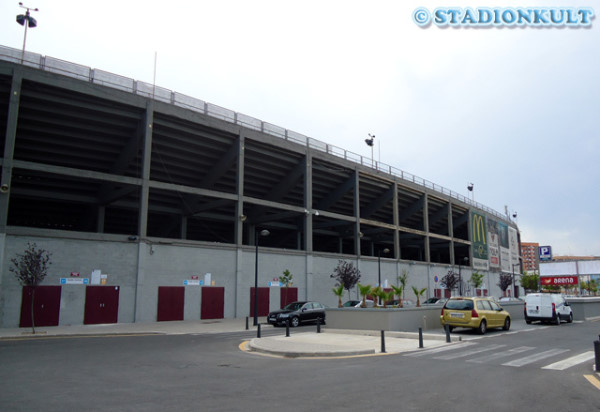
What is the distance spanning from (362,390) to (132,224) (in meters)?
39.7

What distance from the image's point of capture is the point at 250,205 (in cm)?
4384

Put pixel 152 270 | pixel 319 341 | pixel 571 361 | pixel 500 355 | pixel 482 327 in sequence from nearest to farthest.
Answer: pixel 571 361 → pixel 500 355 → pixel 319 341 → pixel 482 327 → pixel 152 270

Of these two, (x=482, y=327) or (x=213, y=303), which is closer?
(x=482, y=327)

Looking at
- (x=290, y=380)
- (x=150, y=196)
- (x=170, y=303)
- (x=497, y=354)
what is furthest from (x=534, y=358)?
(x=150, y=196)

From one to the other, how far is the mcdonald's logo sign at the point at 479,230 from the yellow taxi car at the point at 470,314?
170ft

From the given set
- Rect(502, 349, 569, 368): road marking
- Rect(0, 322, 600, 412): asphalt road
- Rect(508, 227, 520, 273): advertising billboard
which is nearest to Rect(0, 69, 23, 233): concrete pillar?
Rect(0, 322, 600, 412): asphalt road

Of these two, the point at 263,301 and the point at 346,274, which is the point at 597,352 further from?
the point at 346,274

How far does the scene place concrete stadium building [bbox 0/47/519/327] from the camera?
87.6 feet

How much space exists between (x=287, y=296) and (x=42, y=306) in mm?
18944

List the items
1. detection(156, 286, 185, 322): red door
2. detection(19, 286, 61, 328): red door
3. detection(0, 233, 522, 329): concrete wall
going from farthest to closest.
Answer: detection(156, 286, 185, 322): red door < detection(0, 233, 522, 329): concrete wall < detection(19, 286, 61, 328): red door

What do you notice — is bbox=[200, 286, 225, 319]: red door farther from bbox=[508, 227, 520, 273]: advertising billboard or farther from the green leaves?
bbox=[508, 227, 520, 273]: advertising billboard

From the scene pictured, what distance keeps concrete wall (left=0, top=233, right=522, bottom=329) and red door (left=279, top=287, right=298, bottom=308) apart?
0.43 metres

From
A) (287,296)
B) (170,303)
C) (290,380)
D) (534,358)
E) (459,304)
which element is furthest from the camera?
(287,296)

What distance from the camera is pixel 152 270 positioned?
1184 inches
